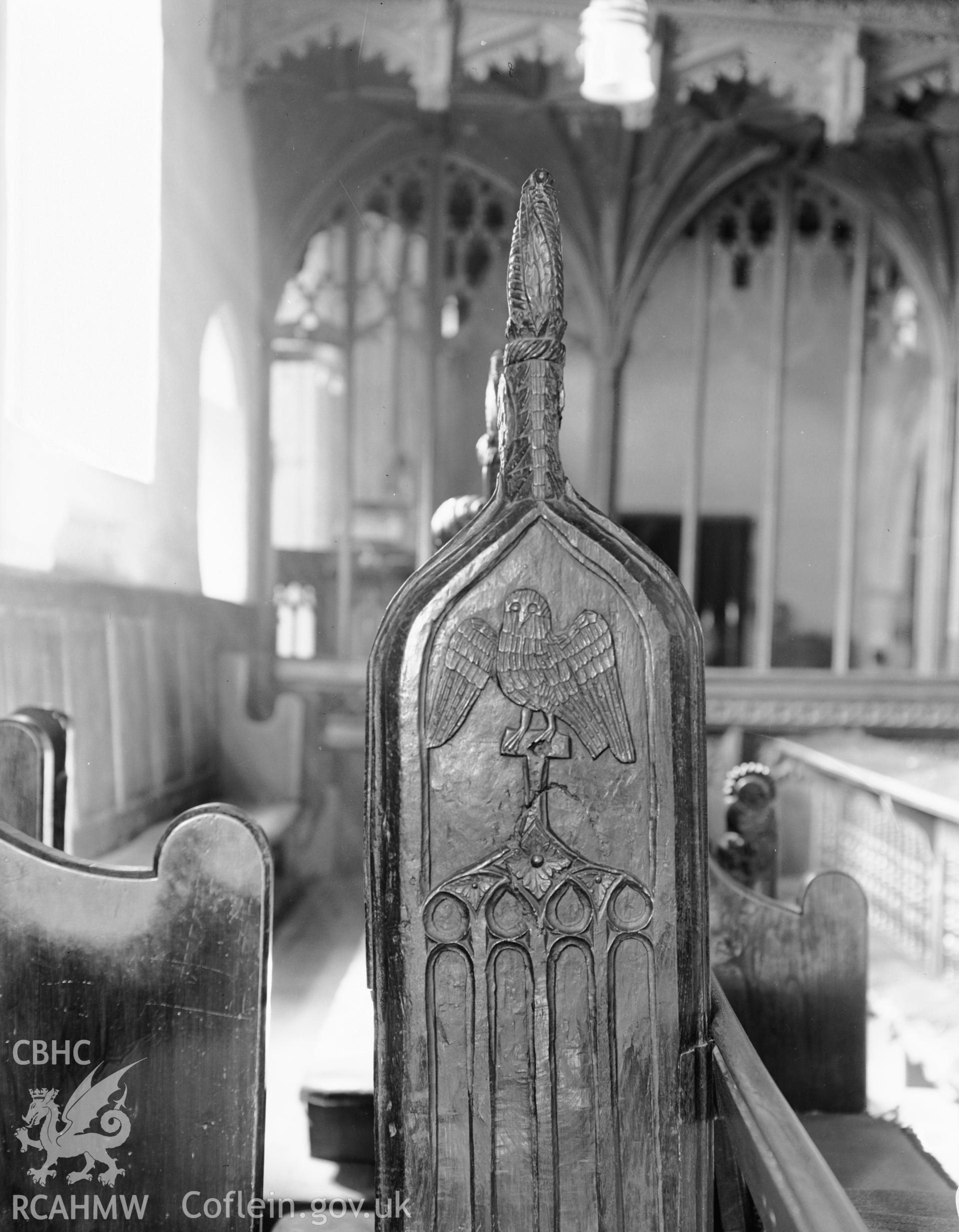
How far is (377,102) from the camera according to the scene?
5051 mm

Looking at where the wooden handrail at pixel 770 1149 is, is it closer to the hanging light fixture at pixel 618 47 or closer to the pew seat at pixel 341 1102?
the pew seat at pixel 341 1102

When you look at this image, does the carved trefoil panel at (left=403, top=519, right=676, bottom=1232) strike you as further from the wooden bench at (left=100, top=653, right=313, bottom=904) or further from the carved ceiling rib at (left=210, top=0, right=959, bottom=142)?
the carved ceiling rib at (left=210, top=0, right=959, bottom=142)

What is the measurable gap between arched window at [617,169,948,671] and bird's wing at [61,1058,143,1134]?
4880mm

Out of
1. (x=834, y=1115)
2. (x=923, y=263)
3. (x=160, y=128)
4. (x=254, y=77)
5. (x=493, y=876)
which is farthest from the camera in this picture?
(x=923, y=263)

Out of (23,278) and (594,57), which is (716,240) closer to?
(594,57)

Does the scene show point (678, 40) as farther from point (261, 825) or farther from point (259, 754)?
point (261, 825)

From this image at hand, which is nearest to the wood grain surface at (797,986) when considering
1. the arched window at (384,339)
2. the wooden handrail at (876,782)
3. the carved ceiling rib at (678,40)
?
the wooden handrail at (876,782)

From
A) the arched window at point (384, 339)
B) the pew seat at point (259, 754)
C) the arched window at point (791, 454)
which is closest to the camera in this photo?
the pew seat at point (259, 754)

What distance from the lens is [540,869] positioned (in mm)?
931

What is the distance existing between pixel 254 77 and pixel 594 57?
4.71ft

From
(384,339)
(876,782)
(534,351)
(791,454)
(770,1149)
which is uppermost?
(384,339)

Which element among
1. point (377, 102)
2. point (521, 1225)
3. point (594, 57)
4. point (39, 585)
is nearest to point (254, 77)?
point (377, 102)

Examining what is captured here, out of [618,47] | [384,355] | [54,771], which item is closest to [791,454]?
[384,355]

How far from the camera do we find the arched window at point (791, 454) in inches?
259
